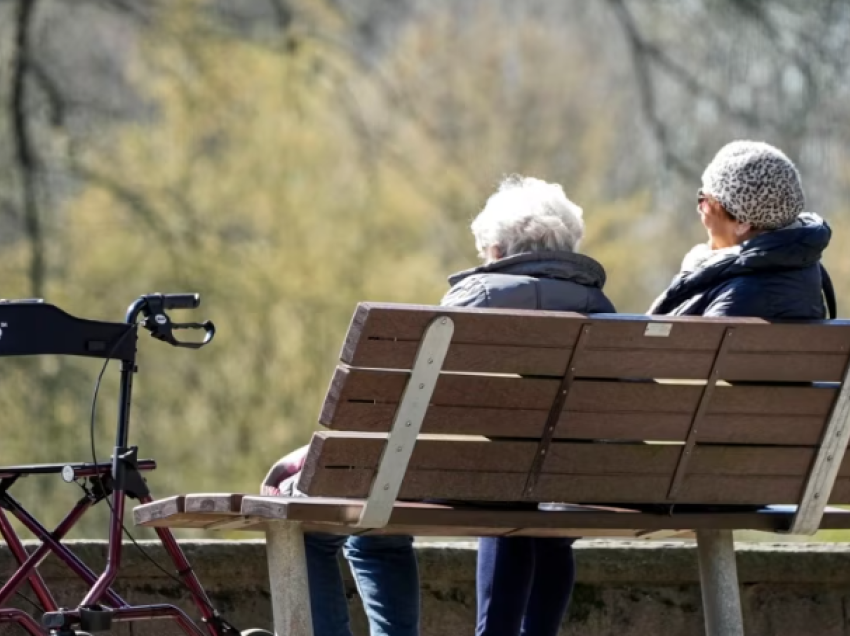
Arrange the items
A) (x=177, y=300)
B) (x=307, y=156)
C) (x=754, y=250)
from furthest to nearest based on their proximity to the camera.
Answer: (x=307, y=156), (x=177, y=300), (x=754, y=250)

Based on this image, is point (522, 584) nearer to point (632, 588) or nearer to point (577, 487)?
point (577, 487)

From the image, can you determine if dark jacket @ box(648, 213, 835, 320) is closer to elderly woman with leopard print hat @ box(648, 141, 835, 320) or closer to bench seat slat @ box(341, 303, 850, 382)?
elderly woman with leopard print hat @ box(648, 141, 835, 320)

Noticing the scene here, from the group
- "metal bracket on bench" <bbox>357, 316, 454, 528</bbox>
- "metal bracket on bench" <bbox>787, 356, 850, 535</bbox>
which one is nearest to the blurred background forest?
"metal bracket on bench" <bbox>787, 356, 850, 535</bbox>

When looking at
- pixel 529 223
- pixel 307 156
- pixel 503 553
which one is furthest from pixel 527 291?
pixel 307 156

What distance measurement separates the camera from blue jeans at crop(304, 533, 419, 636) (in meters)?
4.77

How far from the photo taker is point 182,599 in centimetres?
534

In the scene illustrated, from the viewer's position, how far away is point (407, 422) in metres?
3.97

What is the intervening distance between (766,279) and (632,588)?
1448 mm

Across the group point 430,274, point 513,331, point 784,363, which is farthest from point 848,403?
point 430,274

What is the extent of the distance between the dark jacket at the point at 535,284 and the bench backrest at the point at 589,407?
0.37 m

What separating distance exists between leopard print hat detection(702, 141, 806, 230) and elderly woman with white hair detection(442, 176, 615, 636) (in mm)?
379

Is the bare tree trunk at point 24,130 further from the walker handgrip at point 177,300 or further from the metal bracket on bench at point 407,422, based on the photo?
the metal bracket on bench at point 407,422

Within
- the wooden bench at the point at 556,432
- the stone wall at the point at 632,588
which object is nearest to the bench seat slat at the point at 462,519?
the wooden bench at the point at 556,432

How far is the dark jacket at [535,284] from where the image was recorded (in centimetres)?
443
